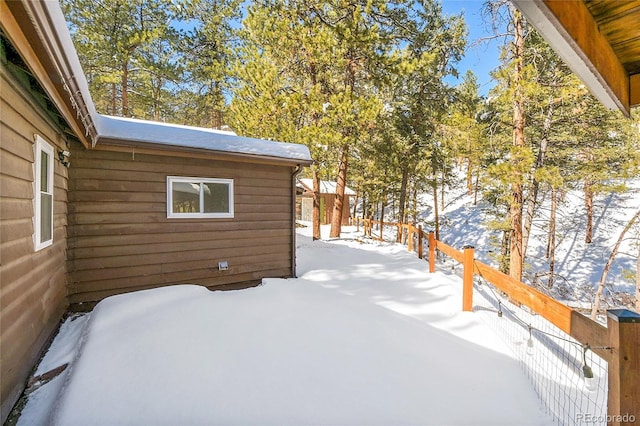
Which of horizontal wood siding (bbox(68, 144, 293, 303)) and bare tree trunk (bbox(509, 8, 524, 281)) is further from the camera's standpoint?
bare tree trunk (bbox(509, 8, 524, 281))

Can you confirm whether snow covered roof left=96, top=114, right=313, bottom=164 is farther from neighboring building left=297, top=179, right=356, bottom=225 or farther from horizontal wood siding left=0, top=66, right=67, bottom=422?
neighboring building left=297, top=179, right=356, bottom=225

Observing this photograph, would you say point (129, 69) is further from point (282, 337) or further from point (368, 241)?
point (282, 337)

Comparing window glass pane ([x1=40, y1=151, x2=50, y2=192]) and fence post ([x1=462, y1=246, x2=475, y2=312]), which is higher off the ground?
window glass pane ([x1=40, y1=151, x2=50, y2=192])

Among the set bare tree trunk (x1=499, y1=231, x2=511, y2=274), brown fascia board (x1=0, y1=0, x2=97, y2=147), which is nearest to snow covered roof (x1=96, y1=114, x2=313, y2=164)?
brown fascia board (x1=0, y1=0, x2=97, y2=147)

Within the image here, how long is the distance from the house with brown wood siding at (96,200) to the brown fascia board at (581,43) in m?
2.21

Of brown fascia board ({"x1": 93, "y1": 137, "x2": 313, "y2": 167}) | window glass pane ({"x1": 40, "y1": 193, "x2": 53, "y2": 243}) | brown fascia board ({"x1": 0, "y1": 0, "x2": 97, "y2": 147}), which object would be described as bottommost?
window glass pane ({"x1": 40, "y1": 193, "x2": 53, "y2": 243})

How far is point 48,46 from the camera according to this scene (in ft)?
5.96

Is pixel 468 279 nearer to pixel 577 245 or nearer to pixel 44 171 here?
pixel 44 171

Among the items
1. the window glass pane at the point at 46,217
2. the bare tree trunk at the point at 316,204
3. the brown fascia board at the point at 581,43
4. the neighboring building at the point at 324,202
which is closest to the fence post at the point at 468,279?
the brown fascia board at the point at 581,43

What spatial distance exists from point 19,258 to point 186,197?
2.68m

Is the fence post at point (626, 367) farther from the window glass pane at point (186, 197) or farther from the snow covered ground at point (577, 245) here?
the snow covered ground at point (577, 245)

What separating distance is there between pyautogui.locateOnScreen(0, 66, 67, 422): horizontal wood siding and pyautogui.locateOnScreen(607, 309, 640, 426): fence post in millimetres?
3684

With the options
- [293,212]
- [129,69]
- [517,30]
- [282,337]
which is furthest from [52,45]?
[129,69]

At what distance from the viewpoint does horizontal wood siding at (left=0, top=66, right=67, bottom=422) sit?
218cm
